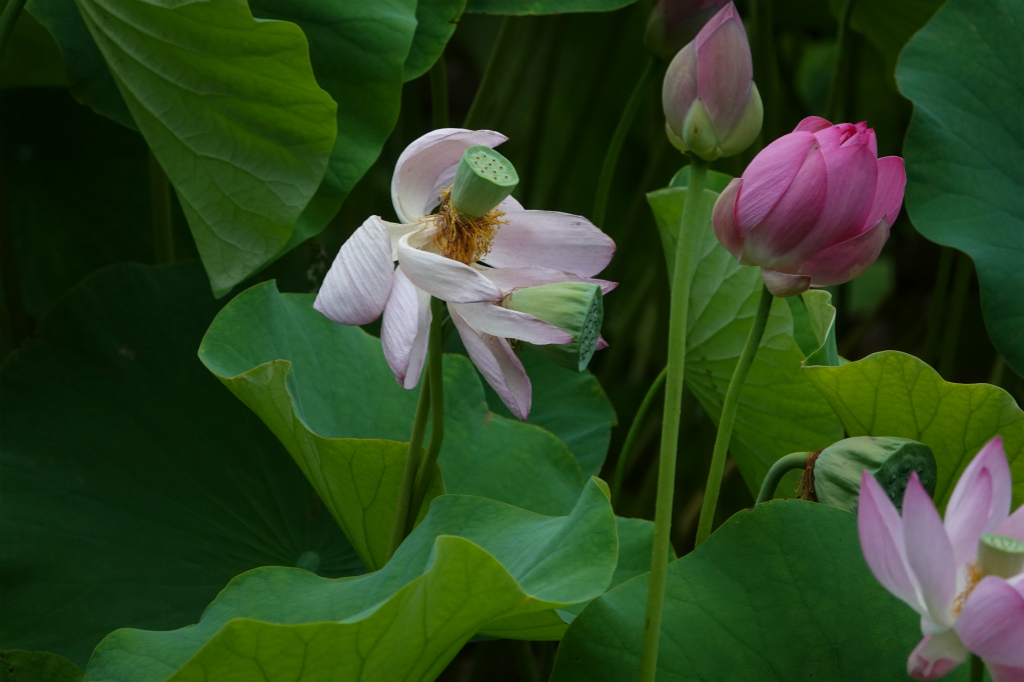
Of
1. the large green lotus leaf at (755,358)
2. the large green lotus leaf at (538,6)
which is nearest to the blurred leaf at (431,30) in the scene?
the large green lotus leaf at (538,6)

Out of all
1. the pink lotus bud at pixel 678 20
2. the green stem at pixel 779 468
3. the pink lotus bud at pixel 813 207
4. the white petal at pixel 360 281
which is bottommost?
the green stem at pixel 779 468

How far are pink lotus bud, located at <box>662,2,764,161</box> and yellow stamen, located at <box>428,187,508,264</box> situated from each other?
0.13 meters

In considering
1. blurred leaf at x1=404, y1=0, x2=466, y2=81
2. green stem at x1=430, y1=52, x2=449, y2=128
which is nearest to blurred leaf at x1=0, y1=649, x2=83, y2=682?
blurred leaf at x1=404, y1=0, x2=466, y2=81

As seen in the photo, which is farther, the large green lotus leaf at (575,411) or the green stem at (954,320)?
the green stem at (954,320)

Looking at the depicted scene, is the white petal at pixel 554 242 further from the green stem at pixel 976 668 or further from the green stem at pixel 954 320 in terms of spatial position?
the green stem at pixel 954 320

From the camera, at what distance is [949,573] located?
0.37 metres

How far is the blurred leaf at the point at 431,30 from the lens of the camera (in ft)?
2.95

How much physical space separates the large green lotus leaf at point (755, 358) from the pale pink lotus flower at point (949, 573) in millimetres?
365

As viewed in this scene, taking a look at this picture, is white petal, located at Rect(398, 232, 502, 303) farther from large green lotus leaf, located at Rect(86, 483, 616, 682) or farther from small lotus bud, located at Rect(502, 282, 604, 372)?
large green lotus leaf, located at Rect(86, 483, 616, 682)

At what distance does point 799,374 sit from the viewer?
775mm

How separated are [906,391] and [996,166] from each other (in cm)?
32

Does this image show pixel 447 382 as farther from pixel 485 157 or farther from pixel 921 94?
pixel 921 94

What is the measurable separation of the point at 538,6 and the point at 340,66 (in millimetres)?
220

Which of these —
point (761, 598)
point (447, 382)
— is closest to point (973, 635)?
point (761, 598)
